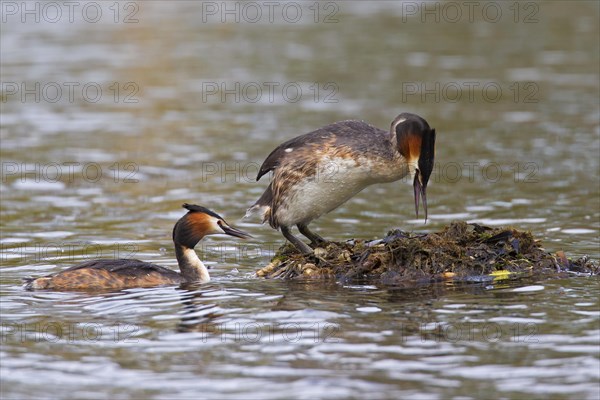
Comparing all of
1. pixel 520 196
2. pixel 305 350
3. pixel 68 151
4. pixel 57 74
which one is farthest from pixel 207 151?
pixel 305 350

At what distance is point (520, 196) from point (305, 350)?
7.77 meters

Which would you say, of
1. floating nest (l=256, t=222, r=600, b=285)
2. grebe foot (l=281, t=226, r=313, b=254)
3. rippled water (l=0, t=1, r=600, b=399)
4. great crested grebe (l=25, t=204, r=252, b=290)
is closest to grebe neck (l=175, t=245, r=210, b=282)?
great crested grebe (l=25, t=204, r=252, b=290)

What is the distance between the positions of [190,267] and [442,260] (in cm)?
238

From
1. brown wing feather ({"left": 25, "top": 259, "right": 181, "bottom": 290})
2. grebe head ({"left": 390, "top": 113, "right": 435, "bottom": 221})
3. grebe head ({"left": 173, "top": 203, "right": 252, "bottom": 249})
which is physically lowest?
brown wing feather ({"left": 25, "top": 259, "right": 181, "bottom": 290})

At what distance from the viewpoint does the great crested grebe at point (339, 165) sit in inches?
424

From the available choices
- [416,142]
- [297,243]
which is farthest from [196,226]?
[416,142]

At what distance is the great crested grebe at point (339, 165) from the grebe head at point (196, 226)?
1.90 ft

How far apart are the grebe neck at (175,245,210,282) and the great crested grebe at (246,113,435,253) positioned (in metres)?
0.93

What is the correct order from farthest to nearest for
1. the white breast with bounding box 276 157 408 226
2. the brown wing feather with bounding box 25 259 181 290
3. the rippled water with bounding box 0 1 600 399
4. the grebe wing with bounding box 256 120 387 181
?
the grebe wing with bounding box 256 120 387 181 < the white breast with bounding box 276 157 408 226 < the brown wing feather with bounding box 25 259 181 290 < the rippled water with bounding box 0 1 600 399

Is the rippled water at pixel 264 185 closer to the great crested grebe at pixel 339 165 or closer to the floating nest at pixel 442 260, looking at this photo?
the floating nest at pixel 442 260

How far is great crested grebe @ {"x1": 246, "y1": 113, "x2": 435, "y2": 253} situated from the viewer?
10.8m

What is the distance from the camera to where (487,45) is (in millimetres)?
27172

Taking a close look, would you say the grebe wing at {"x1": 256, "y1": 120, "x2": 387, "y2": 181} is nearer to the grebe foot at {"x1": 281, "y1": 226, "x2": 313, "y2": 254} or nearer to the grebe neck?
the grebe foot at {"x1": 281, "y1": 226, "x2": 313, "y2": 254}

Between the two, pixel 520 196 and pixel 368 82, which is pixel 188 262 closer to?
pixel 520 196
